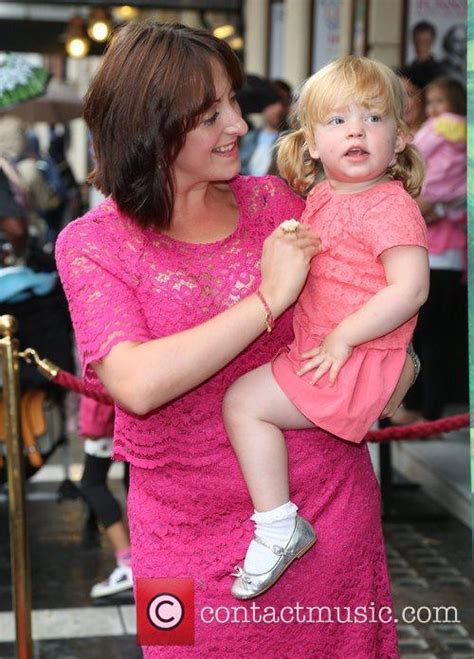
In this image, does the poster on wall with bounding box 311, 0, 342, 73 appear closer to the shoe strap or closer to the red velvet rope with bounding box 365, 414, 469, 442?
the red velvet rope with bounding box 365, 414, 469, 442

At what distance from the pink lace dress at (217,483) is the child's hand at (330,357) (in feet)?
0.53

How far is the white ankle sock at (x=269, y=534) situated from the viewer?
2.82 metres

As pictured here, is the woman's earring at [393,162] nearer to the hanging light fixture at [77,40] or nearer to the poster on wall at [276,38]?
the poster on wall at [276,38]

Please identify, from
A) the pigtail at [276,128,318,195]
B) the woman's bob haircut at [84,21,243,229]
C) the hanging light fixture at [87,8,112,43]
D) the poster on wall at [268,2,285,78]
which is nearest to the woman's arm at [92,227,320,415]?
the woman's bob haircut at [84,21,243,229]

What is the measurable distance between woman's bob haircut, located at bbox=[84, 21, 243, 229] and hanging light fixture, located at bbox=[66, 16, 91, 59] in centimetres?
1658

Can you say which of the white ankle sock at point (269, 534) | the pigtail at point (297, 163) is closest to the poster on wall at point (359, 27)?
the pigtail at point (297, 163)

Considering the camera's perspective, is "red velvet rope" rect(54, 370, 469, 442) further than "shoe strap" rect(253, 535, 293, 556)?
Yes

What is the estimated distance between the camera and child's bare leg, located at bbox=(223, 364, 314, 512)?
111 inches

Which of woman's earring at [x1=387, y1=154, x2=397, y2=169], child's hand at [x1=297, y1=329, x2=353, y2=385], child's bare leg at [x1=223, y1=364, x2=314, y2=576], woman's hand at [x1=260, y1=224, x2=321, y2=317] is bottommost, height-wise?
child's bare leg at [x1=223, y1=364, x2=314, y2=576]

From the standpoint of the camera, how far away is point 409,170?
299cm

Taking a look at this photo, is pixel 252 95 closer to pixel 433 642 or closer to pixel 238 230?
pixel 433 642

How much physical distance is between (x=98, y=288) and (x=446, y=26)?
856 centimetres

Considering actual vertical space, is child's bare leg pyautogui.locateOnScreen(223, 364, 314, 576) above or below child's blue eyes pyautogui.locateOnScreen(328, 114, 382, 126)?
below

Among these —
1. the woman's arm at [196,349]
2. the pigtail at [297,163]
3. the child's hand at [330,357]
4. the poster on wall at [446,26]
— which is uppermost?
the pigtail at [297,163]
